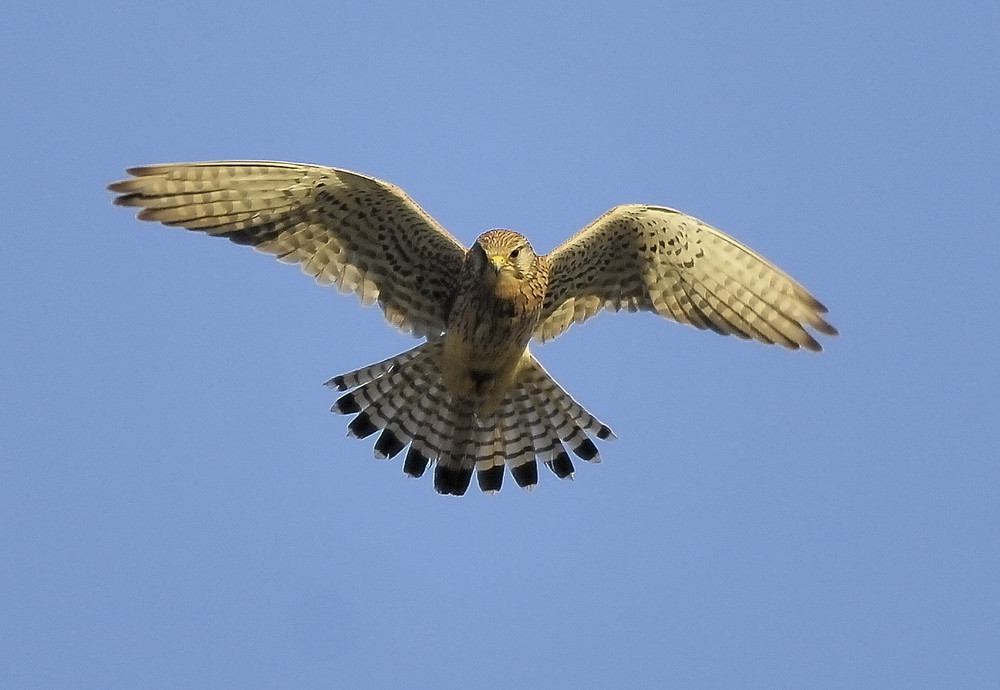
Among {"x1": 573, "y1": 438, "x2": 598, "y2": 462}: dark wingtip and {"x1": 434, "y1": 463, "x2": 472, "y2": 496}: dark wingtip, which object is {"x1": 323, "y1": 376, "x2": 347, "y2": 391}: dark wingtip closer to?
{"x1": 434, "y1": 463, "x2": 472, "y2": 496}: dark wingtip

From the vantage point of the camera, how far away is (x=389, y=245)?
1027 cm

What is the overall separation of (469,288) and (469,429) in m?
1.35

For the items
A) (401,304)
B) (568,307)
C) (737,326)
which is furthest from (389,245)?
(737,326)

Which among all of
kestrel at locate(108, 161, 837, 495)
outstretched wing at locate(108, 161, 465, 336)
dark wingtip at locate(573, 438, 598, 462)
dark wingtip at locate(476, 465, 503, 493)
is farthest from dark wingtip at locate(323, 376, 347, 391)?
dark wingtip at locate(573, 438, 598, 462)

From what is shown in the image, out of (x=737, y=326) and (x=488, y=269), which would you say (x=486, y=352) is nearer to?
(x=488, y=269)

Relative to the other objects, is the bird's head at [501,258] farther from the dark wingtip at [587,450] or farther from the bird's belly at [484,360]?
the dark wingtip at [587,450]

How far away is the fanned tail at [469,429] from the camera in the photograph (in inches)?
427

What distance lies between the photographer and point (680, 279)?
33.9ft

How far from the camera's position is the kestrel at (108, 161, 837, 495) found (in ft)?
32.1

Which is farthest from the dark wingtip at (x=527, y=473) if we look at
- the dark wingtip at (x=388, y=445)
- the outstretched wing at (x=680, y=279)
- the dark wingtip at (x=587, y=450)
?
the outstretched wing at (x=680, y=279)

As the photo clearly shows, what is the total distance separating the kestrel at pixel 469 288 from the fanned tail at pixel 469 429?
0.01m

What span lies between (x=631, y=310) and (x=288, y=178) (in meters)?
2.57

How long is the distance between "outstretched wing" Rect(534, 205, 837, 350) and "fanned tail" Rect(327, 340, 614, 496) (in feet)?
2.65

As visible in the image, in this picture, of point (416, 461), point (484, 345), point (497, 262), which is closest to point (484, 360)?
point (484, 345)
